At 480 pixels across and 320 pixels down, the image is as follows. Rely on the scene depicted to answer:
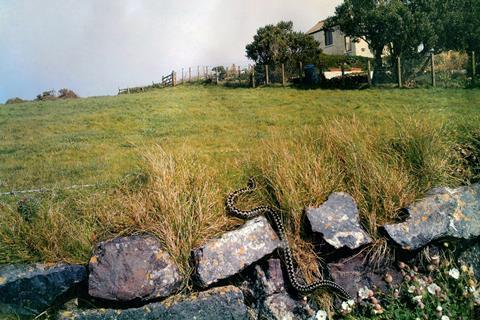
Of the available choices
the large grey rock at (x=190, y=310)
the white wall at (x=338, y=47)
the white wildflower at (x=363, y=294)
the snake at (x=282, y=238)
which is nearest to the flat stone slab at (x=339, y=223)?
the snake at (x=282, y=238)

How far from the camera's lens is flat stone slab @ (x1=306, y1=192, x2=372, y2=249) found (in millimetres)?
4648

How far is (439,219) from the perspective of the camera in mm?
4867

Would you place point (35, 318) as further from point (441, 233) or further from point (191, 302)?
point (441, 233)

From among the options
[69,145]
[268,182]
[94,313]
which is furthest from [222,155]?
[69,145]

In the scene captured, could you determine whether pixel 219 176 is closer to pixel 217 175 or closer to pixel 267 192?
pixel 217 175

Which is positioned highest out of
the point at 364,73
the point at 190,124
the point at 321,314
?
the point at 364,73

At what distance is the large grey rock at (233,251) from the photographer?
431 centimetres

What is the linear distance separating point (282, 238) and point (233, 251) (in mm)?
567

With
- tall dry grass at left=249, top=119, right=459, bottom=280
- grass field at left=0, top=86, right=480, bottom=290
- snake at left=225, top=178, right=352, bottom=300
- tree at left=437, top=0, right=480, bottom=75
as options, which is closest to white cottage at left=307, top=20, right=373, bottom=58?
tree at left=437, top=0, right=480, bottom=75

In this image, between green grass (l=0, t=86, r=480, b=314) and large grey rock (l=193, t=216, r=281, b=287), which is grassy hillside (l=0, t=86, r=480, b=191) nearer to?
green grass (l=0, t=86, r=480, b=314)

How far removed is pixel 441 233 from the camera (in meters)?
4.81

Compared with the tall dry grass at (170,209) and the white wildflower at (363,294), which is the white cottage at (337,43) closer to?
the tall dry grass at (170,209)

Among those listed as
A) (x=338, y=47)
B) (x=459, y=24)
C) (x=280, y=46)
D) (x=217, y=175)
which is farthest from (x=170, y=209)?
(x=338, y=47)

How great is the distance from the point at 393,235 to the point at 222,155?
99.9 inches
